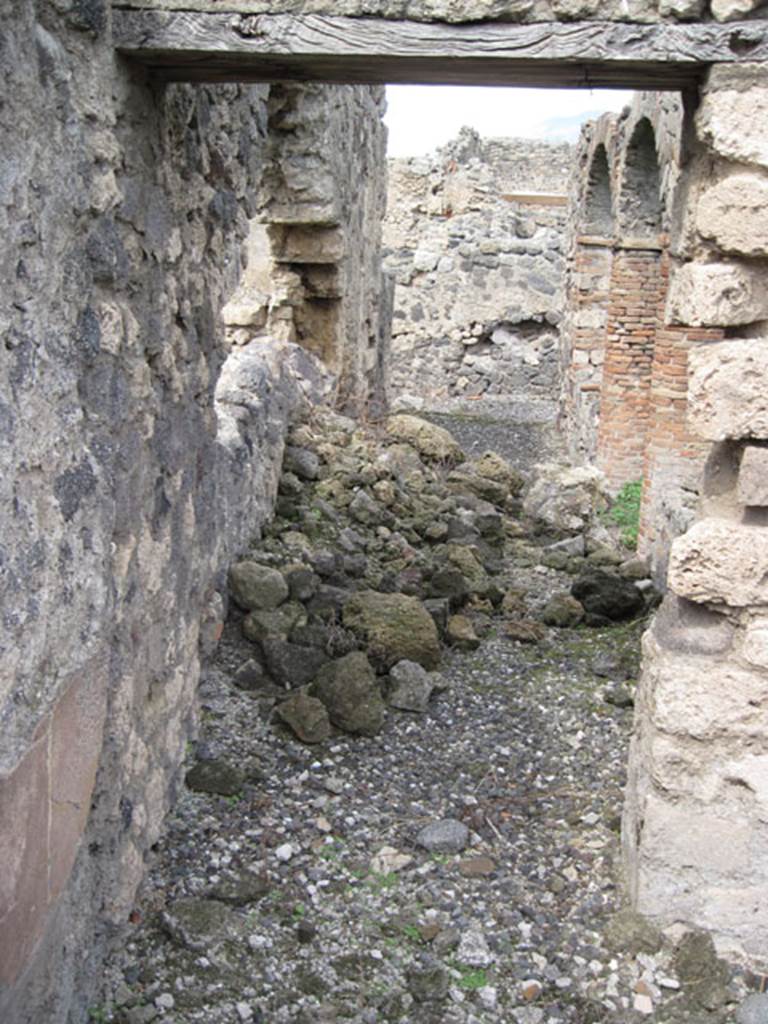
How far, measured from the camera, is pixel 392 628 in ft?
15.0

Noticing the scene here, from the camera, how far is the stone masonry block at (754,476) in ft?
8.93

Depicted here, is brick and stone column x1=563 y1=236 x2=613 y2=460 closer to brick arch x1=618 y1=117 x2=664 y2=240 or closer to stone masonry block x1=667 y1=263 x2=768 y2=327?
brick arch x1=618 y1=117 x2=664 y2=240

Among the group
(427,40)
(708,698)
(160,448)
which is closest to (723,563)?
(708,698)

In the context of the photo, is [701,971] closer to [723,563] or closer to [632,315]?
[723,563]

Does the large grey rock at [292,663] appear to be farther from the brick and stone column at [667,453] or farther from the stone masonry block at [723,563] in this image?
the brick and stone column at [667,453]

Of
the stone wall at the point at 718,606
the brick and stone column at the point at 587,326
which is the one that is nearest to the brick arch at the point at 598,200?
the brick and stone column at the point at 587,326

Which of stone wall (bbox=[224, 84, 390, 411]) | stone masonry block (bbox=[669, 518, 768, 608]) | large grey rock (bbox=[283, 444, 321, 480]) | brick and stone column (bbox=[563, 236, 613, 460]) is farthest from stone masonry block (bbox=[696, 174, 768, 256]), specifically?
brick and stone column (bbox=[563, 236, 613, 460])

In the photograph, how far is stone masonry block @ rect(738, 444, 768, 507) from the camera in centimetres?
272

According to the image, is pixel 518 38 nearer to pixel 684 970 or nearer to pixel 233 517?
pixel 684 970

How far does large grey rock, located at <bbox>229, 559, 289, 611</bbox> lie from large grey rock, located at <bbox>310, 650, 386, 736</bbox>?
0.57 metres

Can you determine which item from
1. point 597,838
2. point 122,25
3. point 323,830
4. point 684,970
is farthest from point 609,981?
point 122,25

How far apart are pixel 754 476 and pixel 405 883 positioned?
65.0 inches

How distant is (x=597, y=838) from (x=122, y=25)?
279 centimetres

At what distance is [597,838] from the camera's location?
3.49 m
